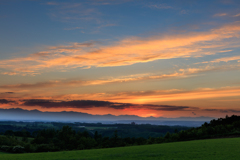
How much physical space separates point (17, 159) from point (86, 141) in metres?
64.5

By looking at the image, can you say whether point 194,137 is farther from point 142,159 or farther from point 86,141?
point 86,141

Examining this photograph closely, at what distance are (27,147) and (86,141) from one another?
44.5 meters

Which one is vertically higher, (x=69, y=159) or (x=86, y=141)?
(x=69, y=159)

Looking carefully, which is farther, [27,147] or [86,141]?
[86,141]

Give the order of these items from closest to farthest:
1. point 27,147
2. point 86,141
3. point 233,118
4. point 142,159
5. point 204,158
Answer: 1. point 204,158
2. point 142,159
3. point 27,147
4. point 233,118
5. point 86,141

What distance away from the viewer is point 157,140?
61906mm

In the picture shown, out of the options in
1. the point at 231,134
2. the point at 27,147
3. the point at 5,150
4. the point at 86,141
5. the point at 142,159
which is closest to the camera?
the point at 142,159

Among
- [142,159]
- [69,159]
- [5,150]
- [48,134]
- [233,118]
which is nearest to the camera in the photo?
[142,159]

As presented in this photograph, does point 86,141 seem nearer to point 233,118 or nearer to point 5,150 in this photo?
point 5,150

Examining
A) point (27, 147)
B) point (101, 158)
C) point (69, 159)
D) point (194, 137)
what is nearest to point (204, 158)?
point (101, 158)

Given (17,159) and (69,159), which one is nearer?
(69,159)

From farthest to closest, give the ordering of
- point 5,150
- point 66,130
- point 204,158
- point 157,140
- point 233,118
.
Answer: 1. point 66,130
2. point 233,118
3. point 157,140
4. point 5,150
5. point 204,158

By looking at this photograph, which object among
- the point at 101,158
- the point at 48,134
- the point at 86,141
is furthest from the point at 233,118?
the point at 48,134

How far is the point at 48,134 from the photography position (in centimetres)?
14112
